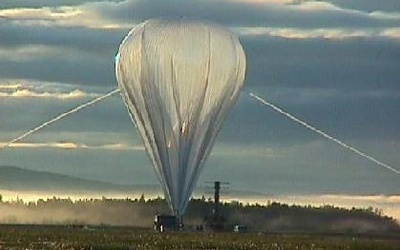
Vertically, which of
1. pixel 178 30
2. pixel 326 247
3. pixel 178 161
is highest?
pixel 178 30

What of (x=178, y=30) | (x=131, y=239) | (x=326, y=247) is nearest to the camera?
(x=326, y=247)

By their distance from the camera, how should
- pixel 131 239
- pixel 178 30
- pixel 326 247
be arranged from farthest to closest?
pixel 178 30
pixel 131 239
pixel 326 247

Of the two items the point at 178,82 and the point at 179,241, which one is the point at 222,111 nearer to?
the point at 178,82

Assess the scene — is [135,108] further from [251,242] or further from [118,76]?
[251,242]

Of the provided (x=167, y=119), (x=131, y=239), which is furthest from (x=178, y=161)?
(x=131, y=239)

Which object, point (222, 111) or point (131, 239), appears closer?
point (131, 239)

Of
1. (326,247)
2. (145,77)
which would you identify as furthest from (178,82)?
(326,247)

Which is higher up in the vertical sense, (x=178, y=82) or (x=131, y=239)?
(x=178, y=82)
